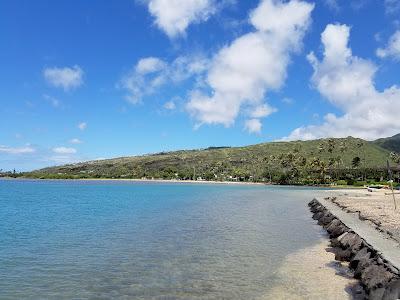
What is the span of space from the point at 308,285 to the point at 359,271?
2.60 m

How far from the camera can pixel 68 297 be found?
15.5 metres

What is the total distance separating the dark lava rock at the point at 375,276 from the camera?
15266mm

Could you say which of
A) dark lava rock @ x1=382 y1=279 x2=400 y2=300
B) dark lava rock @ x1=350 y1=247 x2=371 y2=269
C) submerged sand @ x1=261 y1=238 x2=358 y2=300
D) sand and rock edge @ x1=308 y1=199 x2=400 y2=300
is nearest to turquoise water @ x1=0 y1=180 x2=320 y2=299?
submerged sand @ x1=261 y1=238 x2=358 y2=300

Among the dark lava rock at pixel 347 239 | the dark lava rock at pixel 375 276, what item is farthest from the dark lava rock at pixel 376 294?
the dark lava rock at pixel 347 239

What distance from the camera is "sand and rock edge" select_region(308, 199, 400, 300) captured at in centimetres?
1449

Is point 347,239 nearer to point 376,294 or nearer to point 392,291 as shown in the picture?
point 376,294

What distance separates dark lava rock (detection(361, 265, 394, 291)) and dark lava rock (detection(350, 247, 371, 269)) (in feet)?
5.69

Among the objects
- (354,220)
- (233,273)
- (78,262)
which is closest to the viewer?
(233,273)

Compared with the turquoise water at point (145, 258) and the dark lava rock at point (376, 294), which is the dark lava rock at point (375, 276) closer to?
the dark lava rock at point (376, 294)

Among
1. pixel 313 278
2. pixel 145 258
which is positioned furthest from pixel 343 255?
pixel 145 258

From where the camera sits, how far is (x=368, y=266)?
1803 cm

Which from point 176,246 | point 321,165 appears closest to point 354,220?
point 176,246

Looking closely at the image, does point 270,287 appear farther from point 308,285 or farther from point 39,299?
point 39,299

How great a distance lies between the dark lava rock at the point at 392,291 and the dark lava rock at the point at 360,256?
5.18 m
